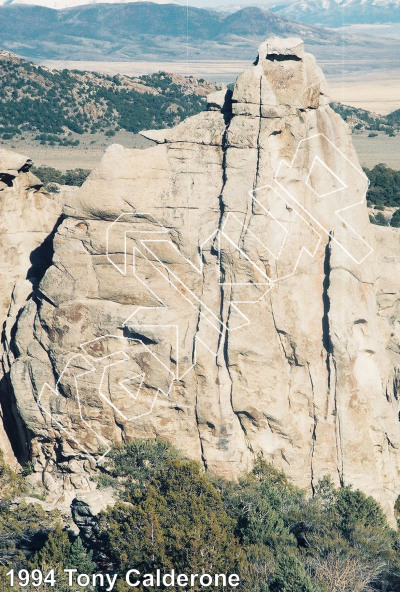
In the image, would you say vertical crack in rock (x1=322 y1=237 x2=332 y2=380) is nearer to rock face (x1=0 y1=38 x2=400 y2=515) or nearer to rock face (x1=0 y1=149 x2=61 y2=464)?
rock face (x1=0 y1=38 x2=400 y2=515)

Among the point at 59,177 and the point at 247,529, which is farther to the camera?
the point at 59,177

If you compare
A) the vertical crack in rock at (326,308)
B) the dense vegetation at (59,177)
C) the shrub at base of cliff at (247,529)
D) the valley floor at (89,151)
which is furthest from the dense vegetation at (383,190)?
the shrub at base of cliff at (247,529)

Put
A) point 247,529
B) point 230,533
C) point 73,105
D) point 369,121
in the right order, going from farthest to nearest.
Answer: point 369,121
point 73,105
point 247,529
point 230,533

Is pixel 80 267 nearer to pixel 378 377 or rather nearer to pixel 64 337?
pixel 64 337

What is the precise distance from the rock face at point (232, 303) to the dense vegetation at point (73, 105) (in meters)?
68.0

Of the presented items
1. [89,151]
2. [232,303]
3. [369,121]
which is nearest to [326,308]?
[232,303]

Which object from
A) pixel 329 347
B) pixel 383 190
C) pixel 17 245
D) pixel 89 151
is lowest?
pixel 89 151

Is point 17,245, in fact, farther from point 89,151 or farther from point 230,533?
point 89,151

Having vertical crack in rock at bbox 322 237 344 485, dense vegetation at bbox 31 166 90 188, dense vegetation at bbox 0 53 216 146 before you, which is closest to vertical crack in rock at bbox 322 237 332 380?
vertical crack in rock at bbox 322 237 344 485

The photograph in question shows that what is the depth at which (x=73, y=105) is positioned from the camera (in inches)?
3922

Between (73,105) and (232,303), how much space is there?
3087 inches

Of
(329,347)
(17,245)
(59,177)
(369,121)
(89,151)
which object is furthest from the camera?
(369,121)

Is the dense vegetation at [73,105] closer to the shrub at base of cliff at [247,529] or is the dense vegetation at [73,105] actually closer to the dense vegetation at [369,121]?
the dense vegetation at [369,121]

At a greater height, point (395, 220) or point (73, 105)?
point (73, 105)
